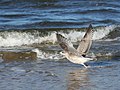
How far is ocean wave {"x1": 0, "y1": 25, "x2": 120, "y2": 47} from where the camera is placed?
38.5ft

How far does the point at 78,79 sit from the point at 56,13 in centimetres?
815

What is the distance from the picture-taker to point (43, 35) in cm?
1246

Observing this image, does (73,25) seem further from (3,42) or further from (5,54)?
(5,54)

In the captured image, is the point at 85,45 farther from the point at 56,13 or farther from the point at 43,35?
the point at 56,13

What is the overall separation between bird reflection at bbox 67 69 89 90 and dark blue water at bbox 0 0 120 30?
5.14m

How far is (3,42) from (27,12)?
4878 mm

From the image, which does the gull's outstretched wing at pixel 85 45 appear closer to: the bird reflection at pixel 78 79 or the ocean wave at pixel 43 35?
the bird reflection at pixel 78 79

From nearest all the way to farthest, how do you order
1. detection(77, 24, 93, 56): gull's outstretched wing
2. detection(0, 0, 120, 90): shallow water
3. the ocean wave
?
detection(0, 0, 120, 90): shallow water, detection(77, 24, 93, 56): gull's outstretched wing, the ocean wave

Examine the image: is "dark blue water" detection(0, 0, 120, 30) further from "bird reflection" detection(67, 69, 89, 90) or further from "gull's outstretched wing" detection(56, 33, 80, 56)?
"bird reflection" detection(67, 69, 89, 90)

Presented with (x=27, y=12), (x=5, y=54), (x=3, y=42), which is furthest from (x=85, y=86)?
(x=27, y=12)

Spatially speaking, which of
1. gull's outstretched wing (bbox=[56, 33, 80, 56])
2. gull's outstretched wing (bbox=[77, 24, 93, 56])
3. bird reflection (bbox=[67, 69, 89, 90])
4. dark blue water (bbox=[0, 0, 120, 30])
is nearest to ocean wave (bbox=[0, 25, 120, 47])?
dark blue water (bbox=[0, 0, 120, 30])

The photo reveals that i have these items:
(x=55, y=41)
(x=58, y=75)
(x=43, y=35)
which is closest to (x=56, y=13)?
(x=43, y=35)

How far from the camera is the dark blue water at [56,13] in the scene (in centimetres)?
1413

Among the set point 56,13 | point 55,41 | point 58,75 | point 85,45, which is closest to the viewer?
point 58,75
